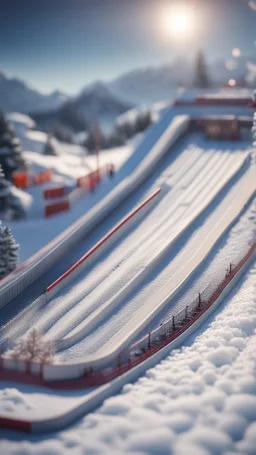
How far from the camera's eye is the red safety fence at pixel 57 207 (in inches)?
1291

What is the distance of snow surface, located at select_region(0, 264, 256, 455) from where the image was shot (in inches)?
608

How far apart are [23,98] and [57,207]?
10063cm

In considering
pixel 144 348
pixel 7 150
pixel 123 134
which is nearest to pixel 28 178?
pixel 7 150

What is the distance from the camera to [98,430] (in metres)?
16.2

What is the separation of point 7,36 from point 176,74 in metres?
97.5

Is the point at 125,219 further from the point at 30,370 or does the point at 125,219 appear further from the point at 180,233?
the point at 30,370

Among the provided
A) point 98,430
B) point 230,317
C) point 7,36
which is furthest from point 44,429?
point 7,36

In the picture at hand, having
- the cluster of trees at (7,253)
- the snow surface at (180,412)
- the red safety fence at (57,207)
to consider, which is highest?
the red safety fence at (57,207)

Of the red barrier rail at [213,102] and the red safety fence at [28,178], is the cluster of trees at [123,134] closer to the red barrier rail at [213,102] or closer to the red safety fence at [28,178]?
the red barrier rail at [213,102]

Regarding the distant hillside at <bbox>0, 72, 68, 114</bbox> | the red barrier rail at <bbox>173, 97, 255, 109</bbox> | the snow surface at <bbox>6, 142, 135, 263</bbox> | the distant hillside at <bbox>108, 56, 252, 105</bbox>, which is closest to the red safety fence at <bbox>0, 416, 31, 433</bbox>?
the snow surface at <bbox>6, 142, 135, 263</bbox>

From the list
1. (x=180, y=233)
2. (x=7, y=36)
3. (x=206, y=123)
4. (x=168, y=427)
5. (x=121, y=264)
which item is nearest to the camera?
(x=168, y=427)

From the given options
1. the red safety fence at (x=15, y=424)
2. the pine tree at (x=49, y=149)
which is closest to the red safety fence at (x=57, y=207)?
the red safety fence at (x=15, y=424)

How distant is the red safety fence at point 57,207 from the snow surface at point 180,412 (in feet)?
48.4

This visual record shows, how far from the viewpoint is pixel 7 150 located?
37500mm
